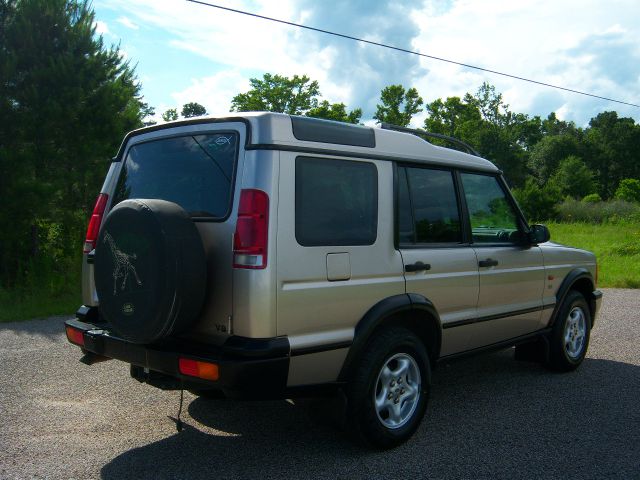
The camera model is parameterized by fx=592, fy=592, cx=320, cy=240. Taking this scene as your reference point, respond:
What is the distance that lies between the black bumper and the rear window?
74 centimetres

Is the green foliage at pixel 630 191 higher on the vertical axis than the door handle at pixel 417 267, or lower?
higher

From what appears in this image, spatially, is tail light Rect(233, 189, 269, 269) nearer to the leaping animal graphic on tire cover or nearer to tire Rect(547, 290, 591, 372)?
the leaping animal graphic on tire cover

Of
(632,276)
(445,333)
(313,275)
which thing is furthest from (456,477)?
(632,276)

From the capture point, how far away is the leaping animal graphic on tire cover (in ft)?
10.9

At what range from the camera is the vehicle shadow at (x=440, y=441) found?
11.5 ft

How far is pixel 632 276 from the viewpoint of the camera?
1384 cm

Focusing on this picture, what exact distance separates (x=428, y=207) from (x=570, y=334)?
2.59 meters

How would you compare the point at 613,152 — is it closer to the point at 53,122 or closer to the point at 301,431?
the point at 53,122

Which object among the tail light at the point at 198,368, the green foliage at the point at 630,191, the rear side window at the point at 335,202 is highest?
the green foliage at the point at 630,191

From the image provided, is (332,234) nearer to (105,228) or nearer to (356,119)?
(105,228)

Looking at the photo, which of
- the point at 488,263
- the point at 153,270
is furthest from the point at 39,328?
the point at 488,263

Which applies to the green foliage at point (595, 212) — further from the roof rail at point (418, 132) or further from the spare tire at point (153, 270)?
the spare tire at point (153, 270)

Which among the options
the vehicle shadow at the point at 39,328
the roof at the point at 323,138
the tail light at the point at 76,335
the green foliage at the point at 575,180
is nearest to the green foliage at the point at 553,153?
the green foliage at the point at 575,180

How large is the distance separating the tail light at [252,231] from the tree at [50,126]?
9.89 m
